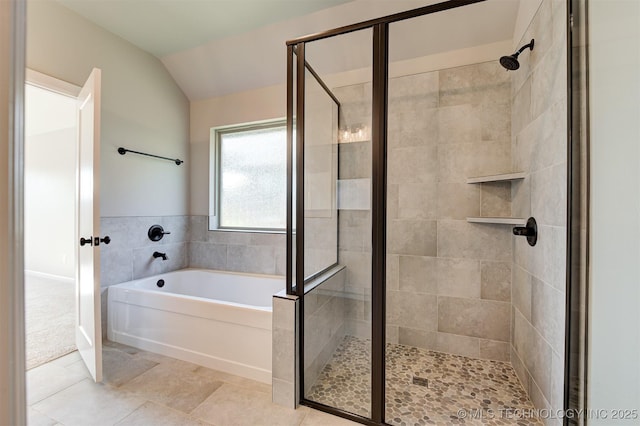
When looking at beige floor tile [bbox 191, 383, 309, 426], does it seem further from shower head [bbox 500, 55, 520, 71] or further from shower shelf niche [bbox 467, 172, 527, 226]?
shower head [bbox 500, 55, 520, 71]

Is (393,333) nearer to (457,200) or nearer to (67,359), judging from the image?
(457,200)

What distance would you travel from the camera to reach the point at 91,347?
1737mm

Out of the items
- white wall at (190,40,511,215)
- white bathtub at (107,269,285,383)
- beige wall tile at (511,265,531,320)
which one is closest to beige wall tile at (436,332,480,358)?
beige wall tile at (511,265,531,320)

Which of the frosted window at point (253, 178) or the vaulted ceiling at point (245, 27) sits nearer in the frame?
the vaulted ceiling at point (245, 27)

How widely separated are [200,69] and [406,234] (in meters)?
2.55

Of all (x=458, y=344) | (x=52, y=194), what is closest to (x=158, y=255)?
(x=458, y=344)

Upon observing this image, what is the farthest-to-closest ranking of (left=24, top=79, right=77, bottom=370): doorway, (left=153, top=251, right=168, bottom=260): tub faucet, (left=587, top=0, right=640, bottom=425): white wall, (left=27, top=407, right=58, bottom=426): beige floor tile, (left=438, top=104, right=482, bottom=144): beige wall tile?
(left=24, top=79, right=77, bottom=370): doorway
(left=153, top=251, right=168, bottom=260): tub faucet
(left=438, top=104, right=482, bottom=144): beige wall tile
(left=27, top=407, right=58, bottom=426): beige floor tile
(left=587, top=0, right=640, bottom=425): white wall

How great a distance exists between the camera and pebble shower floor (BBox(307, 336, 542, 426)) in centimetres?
144

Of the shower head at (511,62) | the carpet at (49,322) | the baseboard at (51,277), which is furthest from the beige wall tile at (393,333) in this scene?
the baseboard at (51,277)

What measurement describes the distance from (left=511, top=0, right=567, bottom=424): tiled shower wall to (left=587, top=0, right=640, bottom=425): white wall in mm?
194

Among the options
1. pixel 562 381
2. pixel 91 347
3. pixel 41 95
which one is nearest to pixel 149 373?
pixel 91 347

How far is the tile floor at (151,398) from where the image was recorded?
1.41 m

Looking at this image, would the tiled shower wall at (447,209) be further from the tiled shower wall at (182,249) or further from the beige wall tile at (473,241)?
the tiled shower wall at (182,249)

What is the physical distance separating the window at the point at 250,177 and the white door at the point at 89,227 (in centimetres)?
119
